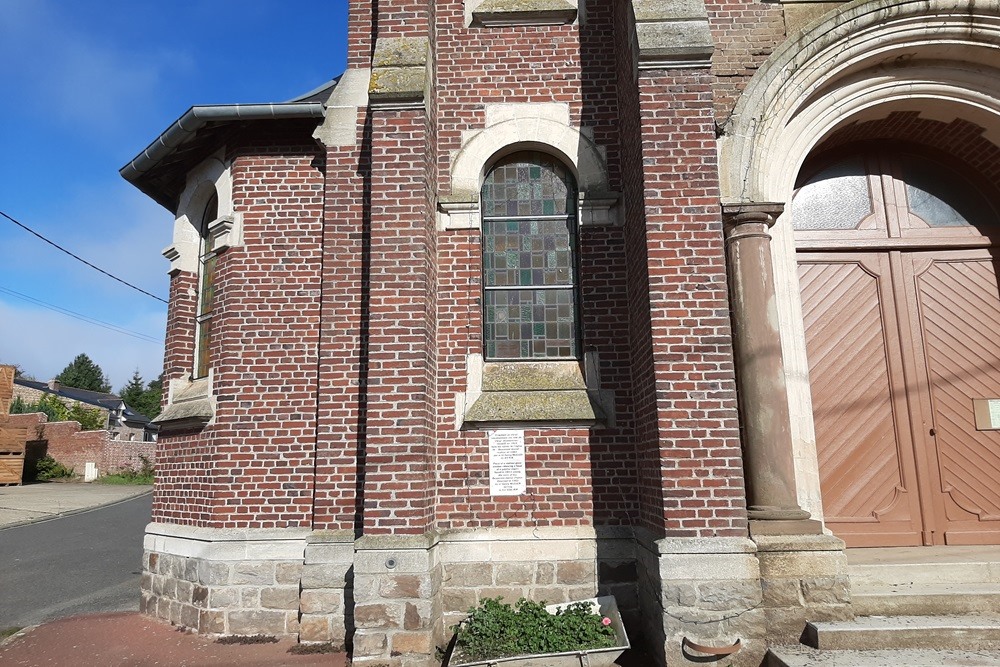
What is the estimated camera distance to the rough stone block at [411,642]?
16.3ft

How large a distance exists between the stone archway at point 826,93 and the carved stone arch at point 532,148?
1.21 meters

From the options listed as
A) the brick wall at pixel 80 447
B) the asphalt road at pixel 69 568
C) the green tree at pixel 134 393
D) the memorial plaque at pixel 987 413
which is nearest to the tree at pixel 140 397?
the green tree at pixel 134 393

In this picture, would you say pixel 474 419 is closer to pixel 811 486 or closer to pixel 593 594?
pixel 593 594

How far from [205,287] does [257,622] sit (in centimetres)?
385

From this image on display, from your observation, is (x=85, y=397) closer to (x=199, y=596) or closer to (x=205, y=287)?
(x=205, y=287)

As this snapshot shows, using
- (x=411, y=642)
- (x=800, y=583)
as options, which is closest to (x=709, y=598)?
(x=800, y=583)

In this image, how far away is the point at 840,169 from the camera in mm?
6516

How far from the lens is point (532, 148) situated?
6543 mm

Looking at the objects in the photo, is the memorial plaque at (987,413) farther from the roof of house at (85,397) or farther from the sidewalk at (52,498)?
the roof of house at (85,397)

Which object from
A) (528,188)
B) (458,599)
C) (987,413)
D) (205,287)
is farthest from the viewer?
(205,287)

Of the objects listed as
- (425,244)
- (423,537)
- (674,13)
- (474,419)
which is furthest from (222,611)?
(674,13)

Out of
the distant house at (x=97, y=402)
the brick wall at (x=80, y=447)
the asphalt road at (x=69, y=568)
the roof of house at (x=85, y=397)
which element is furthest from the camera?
the roof of house at (x=85, y=397)

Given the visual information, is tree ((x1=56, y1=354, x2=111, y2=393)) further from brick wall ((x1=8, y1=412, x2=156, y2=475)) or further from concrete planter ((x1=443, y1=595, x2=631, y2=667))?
concrete planter ((x1=443, y1=595, x2=631, y2=667))

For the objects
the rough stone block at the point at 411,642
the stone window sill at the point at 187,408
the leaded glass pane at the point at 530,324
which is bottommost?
the rough stone block at the point at 411,642
